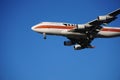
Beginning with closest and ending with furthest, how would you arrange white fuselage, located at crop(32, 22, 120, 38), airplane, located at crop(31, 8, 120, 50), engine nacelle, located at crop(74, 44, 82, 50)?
airplane, located at crop(31, 8, 120, 50) → white fuselage, located at crop(32, 22, 120, 38) → engine nacelle, located at crop(74, 44, 82, 50)

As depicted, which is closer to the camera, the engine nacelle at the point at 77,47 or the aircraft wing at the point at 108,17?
the aircraft wing at the point at 108,17

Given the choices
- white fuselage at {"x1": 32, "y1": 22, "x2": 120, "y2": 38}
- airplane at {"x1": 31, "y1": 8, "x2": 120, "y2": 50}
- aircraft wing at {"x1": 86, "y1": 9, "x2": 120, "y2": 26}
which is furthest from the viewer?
white fuselage at {"x1": 32, "y1": 22, "x2": 120, "y2": 38}

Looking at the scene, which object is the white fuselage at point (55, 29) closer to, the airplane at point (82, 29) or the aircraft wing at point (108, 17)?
the airplane at point (82, 29)

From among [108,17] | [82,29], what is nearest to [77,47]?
[82,29]

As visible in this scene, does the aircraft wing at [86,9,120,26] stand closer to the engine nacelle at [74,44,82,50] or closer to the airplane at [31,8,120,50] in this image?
the airplane at [31,8,120,50]

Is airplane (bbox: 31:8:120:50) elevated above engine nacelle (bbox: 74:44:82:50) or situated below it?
above

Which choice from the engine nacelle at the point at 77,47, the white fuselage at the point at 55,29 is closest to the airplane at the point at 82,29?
the white fuselage at the point at 55,29

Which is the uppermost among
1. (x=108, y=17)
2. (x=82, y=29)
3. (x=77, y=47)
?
(x=108, y=17)

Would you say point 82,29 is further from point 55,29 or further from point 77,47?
point 77,47

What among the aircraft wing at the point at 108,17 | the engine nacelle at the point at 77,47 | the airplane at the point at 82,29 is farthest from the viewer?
the engine nacelle at the point at 77,47

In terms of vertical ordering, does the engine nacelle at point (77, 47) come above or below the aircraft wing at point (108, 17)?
below

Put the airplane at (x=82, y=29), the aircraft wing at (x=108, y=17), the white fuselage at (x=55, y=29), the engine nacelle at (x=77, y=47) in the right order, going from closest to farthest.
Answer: the aircraft wing at (x=108, y=17), the airplane at (x=82, y=29), the white fuselage at (x=55, y=29), the engine nacelle at (x=77, y=47)

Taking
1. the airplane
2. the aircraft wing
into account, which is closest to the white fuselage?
the airplane

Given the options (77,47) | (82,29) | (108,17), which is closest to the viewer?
(108,17)
